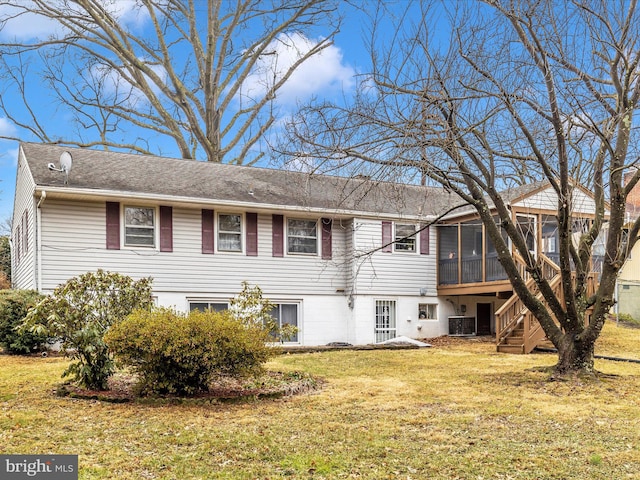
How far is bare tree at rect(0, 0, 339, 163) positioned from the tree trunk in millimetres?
18613

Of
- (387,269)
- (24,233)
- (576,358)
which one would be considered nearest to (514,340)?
(387,269)

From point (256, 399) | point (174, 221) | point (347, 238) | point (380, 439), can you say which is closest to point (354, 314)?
point (347, 238)

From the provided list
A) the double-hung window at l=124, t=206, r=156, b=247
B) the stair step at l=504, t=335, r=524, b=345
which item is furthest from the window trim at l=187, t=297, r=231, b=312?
the stair step at l=504, t=335, r=524, b=345

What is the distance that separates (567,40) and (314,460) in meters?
7.57

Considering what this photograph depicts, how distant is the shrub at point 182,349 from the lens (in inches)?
306

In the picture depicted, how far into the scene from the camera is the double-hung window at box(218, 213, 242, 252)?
55.1ft

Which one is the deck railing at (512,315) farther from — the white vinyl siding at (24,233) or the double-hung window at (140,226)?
the white vinyl siding at (24,233)

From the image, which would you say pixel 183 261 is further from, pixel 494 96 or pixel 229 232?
pixel 494 96

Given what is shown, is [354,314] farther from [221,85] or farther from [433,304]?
[221,85]

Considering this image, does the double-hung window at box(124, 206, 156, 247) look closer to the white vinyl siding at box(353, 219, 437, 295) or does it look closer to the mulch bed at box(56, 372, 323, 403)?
the white vinyl siding at box(353, 219, 437, 295)

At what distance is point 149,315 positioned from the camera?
839 cm

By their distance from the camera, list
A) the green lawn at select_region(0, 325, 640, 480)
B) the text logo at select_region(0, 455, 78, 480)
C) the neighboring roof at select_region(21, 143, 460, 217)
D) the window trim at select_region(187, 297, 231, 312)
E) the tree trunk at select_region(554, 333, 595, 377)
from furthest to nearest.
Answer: the window trim at select_region(187, 297, 231, 312)
the neighboring roof at select_region(21, 143, 460, 217)
the tree trunk at select_region(554, 333, 595, 377)
the green lawn at select_region(0, 325, 640, 480)
the text logo at select_region(0, 455, 78, 480)

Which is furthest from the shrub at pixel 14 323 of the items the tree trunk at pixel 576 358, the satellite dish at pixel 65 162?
the tree trunk at pixel 576 358

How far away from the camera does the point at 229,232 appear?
1683cm
